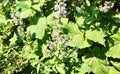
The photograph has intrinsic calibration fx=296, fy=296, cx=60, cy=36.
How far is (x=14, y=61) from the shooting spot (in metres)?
3.77

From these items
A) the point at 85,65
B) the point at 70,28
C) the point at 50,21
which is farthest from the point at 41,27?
the point at 85,65

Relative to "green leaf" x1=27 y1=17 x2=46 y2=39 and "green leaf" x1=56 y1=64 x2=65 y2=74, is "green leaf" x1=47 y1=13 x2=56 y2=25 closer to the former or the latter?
"green leaf" x1=27 y1=17 x2=46 y2=39

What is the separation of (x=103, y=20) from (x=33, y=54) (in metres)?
1.10

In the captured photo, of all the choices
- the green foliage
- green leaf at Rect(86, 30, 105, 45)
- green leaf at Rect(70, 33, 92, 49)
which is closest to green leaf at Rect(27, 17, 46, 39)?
the green foliage

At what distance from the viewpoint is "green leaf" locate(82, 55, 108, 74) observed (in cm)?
401

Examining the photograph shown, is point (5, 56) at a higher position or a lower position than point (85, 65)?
higher

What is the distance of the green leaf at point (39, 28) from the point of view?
12.9ft

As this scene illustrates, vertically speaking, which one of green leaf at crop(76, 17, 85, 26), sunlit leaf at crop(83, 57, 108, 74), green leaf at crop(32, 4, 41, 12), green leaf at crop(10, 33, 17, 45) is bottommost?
sunlit leaf at crop(83, 57, 108, 74)

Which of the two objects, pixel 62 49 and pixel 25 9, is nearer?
pixel 62 49

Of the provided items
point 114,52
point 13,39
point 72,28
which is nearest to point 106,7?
point 72,28

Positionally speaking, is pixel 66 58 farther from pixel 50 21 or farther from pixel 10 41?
pixel 10 41

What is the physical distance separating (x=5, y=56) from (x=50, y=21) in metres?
0.76

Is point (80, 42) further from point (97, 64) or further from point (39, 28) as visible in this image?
point (39, 28)

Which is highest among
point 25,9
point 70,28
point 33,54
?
point 25,9
